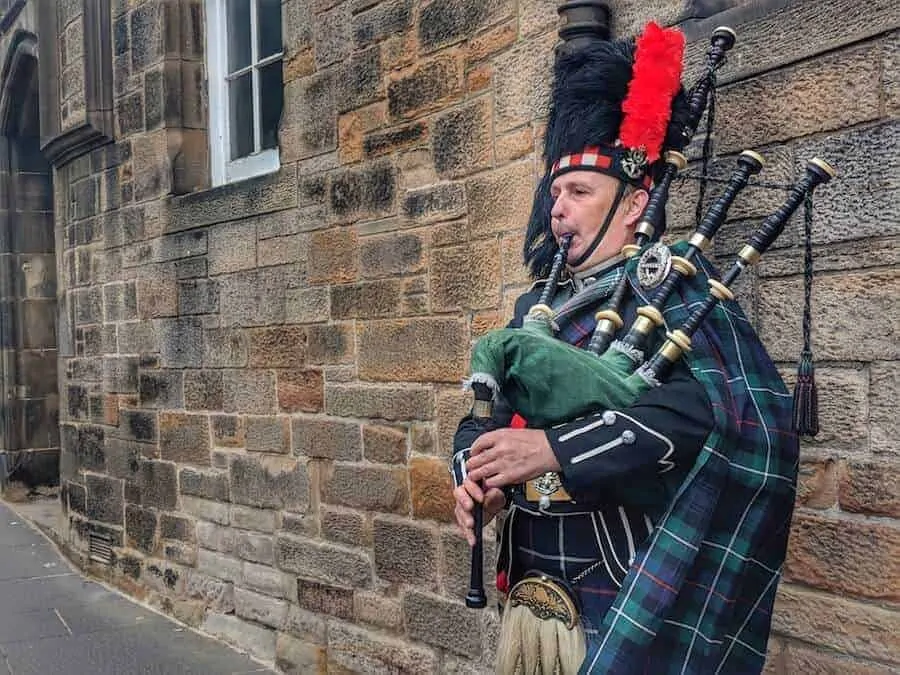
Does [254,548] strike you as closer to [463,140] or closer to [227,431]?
[227,431]

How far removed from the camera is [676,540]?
224 centimetres

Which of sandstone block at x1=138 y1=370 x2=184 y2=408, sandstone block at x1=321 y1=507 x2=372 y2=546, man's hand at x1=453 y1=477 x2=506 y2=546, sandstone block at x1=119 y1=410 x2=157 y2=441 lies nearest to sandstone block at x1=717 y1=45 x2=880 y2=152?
man's hand at x1=453 y1=477 x2=506 y2=546

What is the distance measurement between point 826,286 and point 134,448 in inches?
194

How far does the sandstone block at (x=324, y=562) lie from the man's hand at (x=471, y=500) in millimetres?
2513

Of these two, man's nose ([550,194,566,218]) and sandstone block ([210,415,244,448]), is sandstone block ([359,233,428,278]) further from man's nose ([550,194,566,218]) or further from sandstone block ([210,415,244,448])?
man's nose ([550,194,566,218])

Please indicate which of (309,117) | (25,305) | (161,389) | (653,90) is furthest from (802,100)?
(25,305)

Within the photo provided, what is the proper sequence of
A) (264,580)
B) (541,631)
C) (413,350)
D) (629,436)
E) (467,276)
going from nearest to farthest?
(629,436), (541,631), (467,276), (413,350), (264,580)

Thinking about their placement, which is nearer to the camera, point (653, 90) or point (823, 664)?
point (653, 90)

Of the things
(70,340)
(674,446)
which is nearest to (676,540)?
(674,446)

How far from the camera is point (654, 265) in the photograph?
237 centimetres

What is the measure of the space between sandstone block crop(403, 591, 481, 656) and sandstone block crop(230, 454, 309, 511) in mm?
906

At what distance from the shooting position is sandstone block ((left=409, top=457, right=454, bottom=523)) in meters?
4.40

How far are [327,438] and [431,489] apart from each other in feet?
2.64

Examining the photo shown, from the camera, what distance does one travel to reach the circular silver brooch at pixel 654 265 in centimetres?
235
